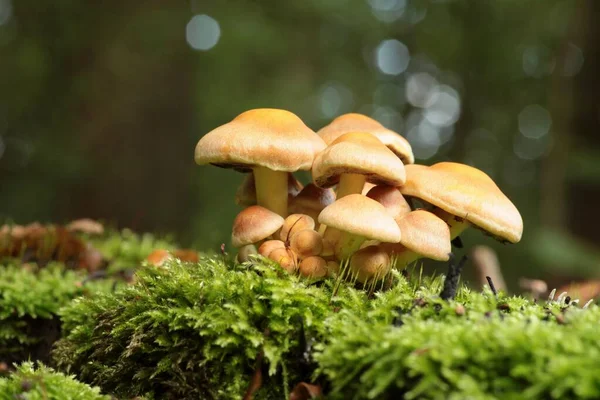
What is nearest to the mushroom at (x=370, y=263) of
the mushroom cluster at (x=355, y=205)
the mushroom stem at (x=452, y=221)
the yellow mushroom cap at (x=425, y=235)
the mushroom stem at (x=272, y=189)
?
the mushroom cluster at (x=355, y=205)

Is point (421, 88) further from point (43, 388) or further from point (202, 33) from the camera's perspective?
point (43, 388)

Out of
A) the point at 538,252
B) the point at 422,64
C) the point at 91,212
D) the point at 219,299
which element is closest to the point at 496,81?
the point at 422,64

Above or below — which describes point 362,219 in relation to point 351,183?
below

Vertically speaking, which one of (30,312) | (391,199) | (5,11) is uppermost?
(5,11)

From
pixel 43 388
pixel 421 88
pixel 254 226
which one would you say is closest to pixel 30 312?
pixel 43 388

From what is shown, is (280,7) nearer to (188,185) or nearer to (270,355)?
(188,185)

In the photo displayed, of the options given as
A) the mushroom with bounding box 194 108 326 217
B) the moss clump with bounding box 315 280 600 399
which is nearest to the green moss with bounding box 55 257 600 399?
the moss clump with bounding box 315 280 600 399
